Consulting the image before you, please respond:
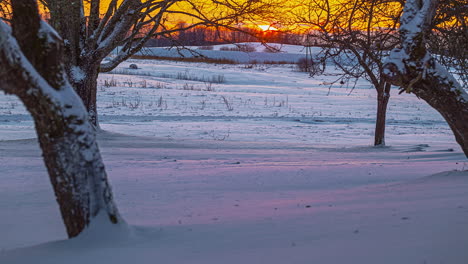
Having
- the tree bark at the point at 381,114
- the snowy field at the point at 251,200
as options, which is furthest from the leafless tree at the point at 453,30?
the tree bark at the point at 381,114

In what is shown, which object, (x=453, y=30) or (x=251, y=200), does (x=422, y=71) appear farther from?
(x=453, y=30)

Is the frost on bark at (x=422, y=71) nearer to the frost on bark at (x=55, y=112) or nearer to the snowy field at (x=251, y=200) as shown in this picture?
the snowy field at (x=251, y=200)

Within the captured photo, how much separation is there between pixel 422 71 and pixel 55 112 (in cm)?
384

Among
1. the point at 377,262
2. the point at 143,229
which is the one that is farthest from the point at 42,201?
the point at 377,262

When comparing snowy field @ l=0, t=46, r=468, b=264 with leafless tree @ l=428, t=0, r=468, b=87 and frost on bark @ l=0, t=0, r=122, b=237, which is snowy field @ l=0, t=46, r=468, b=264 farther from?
leafless tree @ l=428, t=0, r=468, b=87

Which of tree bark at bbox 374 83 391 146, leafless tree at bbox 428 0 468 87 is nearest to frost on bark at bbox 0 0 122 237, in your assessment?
leafless tree at bbox 428 0 468 87

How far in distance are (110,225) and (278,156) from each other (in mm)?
6366

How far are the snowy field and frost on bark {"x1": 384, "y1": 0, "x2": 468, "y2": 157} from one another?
0.80 meters

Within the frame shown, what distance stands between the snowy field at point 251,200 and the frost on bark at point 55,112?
0.86 ft

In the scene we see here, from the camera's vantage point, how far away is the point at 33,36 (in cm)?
339

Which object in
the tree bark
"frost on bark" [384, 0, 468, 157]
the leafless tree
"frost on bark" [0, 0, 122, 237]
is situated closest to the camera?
"frost on bark" [0, 0, 122, 237]

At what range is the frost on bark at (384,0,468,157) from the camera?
5441 mm

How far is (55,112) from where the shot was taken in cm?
332

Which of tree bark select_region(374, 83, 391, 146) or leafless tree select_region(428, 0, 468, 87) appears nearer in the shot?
leafless tree select_region(428, 0, 468, 87)
